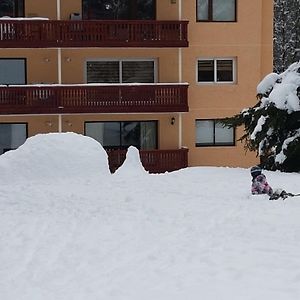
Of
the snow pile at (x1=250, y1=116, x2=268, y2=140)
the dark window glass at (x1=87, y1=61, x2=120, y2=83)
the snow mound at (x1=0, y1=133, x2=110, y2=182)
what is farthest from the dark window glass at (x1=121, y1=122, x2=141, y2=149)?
the snow pile at (x1=250, y1=116, x2=268, y2=140)

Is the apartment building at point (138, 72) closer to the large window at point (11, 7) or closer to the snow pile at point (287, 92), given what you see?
the large window at point (11, 7)

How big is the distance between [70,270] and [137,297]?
144cm

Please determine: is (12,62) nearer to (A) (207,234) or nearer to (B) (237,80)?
(B) (237,80)

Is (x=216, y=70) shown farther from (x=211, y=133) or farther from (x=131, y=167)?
(x=131, y=167)

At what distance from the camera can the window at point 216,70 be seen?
25.3 meters

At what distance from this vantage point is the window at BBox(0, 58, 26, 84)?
946 inches

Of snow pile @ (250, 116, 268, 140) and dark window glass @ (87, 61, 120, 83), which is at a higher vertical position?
dark window glass @ (87, 61, 120, 83)

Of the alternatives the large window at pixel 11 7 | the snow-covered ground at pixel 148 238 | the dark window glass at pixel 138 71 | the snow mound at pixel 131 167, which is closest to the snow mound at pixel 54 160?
the snow-covered ground at pixel 148 238

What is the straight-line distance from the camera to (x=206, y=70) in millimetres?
25391

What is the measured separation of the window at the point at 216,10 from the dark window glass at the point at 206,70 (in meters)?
1.69

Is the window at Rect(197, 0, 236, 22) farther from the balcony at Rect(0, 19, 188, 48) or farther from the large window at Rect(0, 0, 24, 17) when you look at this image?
the large window at Rect(0, 0, 24, 17)

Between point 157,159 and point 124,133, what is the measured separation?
2043 millimetres

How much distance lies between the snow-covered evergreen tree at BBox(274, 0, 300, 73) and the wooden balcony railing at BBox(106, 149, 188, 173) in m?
26.5

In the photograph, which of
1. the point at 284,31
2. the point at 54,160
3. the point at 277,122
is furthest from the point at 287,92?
the point at 284,31
